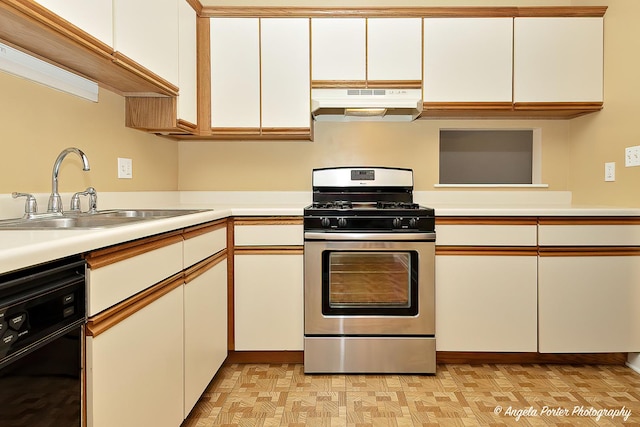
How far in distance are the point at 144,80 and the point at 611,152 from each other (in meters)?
2.52

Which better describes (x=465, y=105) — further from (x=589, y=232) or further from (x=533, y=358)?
(x=533, y=358)

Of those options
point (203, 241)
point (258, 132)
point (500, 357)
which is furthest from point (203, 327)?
point (500, 357)

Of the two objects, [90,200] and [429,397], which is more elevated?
[90,200]

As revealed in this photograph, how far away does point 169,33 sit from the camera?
2205mm

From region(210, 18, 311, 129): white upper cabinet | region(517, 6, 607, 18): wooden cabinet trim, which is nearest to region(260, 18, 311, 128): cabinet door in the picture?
region(210, 18, 311, 129): white upper cabinet

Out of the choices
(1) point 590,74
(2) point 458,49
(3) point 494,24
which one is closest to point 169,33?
(2) point 458,49

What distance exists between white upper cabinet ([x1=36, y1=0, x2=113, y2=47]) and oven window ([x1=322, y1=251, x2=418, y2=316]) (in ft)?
4.56

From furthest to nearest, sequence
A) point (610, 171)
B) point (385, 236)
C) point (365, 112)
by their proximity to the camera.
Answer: point (365, 112) → point (610, 171) → point (385, 236)

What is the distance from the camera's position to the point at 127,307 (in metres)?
1.24

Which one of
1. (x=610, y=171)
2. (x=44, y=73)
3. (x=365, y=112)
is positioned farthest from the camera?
(x=365, y=112)

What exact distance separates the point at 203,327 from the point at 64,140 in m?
0.96

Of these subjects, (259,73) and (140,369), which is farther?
(259,73)

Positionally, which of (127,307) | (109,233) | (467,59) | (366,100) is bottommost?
(127,307)

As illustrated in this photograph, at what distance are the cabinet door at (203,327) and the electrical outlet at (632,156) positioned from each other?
7.23 feet
